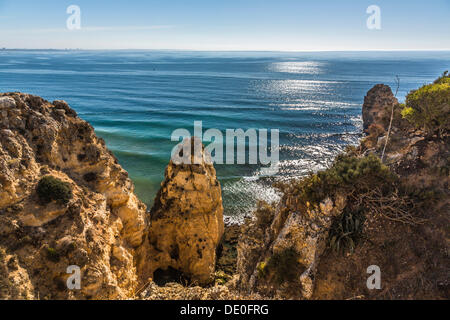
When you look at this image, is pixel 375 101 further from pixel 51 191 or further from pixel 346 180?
pixel 51 191

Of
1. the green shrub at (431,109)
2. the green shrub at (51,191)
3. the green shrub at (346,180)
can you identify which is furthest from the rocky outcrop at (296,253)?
the green shrub at (51,191)

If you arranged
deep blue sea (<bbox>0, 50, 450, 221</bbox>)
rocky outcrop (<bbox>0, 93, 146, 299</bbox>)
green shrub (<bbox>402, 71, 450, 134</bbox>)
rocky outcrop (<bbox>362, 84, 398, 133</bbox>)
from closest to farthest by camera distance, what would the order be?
rocky outcrop (<bbox>0, 93, 146, 299</bbox>) → green shrub (<bbox>402, 71, 450, 134</bbox>) → deep blue sea (<bbox>0, 50, 450, 221</bbox>) → rocky outcrop (<bbox>362, 84, 398, 133</bbox>)

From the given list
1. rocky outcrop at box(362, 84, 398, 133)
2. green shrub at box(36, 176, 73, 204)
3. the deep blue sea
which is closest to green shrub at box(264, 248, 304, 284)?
green shrub at box(36, 176, 73, 204)

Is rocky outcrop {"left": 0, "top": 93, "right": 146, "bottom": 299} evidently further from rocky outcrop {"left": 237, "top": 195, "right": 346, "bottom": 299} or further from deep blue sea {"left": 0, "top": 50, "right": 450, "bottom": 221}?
deep blue sea {"left": 0, "top": 50, "right": 450, "bottom": 221}

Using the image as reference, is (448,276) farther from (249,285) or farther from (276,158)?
(276,158)

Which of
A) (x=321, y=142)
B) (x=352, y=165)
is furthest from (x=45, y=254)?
(x=321, y=142)

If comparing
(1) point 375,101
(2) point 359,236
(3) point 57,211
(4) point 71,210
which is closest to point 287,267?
(2) point 359,236

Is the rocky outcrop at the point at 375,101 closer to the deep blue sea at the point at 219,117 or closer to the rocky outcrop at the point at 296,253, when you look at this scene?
the deep blue sea at the point at 219,117
